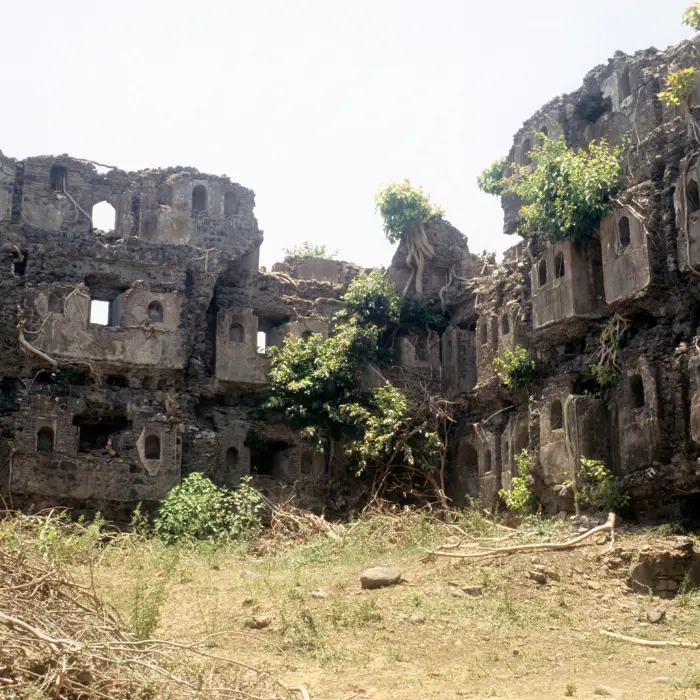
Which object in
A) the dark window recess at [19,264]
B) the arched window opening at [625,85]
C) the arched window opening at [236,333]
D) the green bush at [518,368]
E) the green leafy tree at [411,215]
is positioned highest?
the arched window opening at [625,85]

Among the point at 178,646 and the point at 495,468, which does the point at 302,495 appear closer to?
the point at 495,468

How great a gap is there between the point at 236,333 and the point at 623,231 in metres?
9.32

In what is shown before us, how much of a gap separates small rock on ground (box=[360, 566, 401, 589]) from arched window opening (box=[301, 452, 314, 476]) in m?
8.37

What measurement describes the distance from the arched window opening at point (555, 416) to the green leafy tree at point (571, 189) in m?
3.07

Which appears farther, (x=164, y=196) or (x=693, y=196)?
(x=164, y=196)

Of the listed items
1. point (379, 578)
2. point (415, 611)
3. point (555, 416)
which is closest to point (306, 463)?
point (555, 416)

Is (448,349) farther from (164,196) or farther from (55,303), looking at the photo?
(55,303)

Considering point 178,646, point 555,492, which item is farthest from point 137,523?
point 178,646

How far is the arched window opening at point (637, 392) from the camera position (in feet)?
Answer: 60.7

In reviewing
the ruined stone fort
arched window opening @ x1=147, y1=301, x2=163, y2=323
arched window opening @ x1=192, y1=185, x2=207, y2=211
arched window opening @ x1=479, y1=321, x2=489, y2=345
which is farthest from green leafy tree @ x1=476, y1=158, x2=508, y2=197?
arched window opening @ x1=147, y1=301, x2=163, y2=323

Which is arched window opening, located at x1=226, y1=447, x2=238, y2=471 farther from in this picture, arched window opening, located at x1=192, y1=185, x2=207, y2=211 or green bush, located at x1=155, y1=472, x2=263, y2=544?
arched window opening, located at x1=192, y1=185, x2=207, y2=211

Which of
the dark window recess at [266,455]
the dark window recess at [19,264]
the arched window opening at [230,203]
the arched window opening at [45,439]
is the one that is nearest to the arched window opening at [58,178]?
the dark window recess at [19,264]

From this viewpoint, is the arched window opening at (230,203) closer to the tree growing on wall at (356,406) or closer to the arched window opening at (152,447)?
the tree growing on wall at (356,406)

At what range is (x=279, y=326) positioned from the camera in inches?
1005
